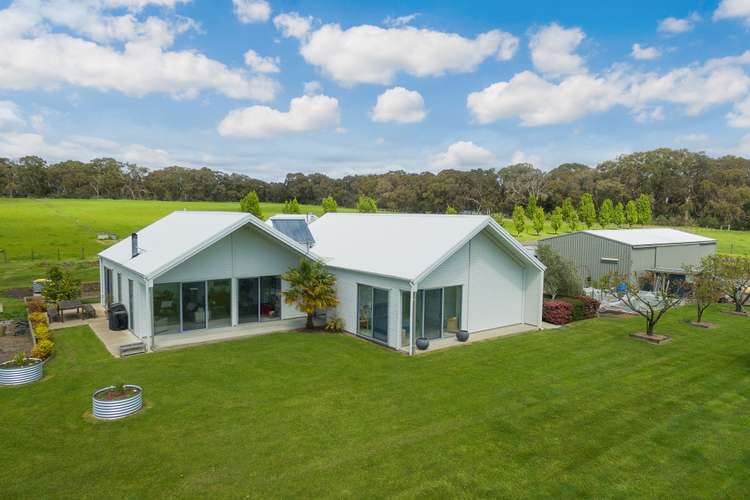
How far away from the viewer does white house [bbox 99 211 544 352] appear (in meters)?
15.2

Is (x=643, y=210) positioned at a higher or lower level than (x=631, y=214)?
higher

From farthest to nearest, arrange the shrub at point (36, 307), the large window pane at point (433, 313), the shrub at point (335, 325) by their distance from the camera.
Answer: the shrub at point (36, 307) → the shrub at point (335, 325) → the large window pane at point (433, 313)

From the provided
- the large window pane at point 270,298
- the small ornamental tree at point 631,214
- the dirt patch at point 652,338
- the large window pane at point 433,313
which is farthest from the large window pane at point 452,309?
the small ornamental tree at point 631,214

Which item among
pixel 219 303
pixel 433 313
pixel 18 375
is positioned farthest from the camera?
pixel 219 303

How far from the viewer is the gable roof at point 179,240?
14.8m

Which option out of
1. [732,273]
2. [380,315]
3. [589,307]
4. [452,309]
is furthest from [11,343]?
[732,273]

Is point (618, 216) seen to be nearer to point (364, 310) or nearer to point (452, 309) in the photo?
point (452, 309)

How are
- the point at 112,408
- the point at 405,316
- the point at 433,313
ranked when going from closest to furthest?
the point at 112,408 < the point at 405,316 < the point at 433,313

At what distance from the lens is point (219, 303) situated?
16797 mm

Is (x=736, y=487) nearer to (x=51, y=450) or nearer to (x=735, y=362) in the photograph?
(x=735, y=362)

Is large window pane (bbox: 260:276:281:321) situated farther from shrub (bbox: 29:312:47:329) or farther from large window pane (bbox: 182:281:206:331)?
shrub (bbox: 29:312:47:329)

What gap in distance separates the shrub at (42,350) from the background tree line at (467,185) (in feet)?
263

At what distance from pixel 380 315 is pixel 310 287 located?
271 centimetres

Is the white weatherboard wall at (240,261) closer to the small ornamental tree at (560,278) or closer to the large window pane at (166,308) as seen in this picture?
the large window pane at (166,308)
